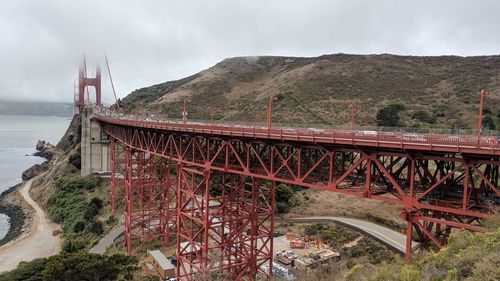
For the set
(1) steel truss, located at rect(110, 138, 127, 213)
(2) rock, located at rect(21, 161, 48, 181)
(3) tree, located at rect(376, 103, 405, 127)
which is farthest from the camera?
(2) rock, located at rect(21, 161, 48, 181)

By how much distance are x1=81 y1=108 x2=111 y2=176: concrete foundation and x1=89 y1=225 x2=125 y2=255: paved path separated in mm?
20522

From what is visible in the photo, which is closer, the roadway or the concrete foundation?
the roadway

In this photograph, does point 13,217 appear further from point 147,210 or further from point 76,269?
point 76,269

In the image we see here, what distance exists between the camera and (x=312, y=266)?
87.9 feet

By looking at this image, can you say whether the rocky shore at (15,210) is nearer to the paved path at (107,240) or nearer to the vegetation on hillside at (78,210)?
the vegetation on hillside at (78,210)

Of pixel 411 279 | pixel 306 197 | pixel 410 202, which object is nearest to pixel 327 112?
pixel 306 197

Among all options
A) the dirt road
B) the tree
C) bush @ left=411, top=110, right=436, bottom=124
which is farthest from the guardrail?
bush @ left=411, top=110, right=436, bottom=124

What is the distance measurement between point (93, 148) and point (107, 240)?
80.9 feet

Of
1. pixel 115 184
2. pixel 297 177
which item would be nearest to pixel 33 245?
pixel 115 184

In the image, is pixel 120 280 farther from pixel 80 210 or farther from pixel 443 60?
pixel 443 60

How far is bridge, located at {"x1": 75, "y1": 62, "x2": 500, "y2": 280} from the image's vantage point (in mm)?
13102

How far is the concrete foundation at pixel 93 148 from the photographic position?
5597cm

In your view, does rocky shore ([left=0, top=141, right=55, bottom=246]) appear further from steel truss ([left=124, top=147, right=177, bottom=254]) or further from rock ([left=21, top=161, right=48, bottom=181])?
steel truss ([left=124, top=147, right=177, bottom=254])

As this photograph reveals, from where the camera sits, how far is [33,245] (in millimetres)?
41469
